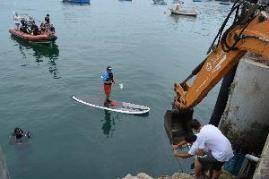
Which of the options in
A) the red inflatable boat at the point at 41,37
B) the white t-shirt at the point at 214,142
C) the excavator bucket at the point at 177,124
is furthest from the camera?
the red inflatable boat at the point at 41,37

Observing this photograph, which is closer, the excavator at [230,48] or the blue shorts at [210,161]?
the excavator at [230,48]

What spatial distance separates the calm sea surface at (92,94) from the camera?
1366cm

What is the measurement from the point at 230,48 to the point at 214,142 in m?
2.19

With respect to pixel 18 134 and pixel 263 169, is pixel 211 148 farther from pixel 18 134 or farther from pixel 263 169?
pixel 18 134

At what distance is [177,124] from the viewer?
10266mm

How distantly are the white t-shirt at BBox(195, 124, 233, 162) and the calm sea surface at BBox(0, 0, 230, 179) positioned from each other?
221 inches

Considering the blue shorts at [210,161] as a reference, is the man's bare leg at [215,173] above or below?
below

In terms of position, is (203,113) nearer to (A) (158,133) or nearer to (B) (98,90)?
(A) (158,133)

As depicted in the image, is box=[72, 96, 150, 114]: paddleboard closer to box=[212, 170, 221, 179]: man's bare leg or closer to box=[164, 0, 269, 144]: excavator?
box=[164, 0, 269, 144]: excavator

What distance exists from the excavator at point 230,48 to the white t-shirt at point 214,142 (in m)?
1.17

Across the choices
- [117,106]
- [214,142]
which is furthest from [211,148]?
[117,106]

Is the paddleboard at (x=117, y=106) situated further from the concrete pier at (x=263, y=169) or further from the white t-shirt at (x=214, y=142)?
the concrete pier at (x=263, y=169)

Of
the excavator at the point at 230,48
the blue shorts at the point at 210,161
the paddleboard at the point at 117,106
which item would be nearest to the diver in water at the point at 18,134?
the paddleboard at the point at 117,106

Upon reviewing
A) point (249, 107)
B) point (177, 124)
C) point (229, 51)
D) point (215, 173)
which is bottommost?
point (215, 173)
